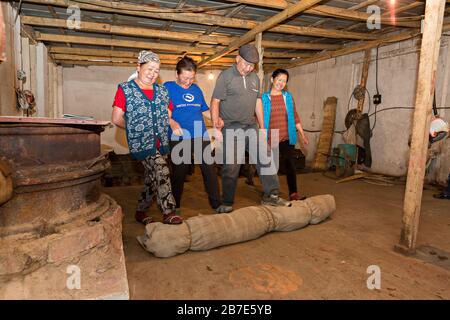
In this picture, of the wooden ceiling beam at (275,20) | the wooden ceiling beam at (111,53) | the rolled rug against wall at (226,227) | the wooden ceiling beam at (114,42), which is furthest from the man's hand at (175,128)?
the wooden ceiling beam at (111,53)

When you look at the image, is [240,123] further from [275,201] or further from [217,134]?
[275,201]

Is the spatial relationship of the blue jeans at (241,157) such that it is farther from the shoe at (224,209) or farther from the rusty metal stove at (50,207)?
the rusty metal stove at (50,207)

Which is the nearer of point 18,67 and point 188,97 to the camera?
point 188,97

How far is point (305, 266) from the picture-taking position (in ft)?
7.88

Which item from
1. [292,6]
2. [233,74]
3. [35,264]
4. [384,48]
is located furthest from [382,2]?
[35,264]

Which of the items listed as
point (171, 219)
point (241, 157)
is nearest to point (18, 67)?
point (241, 157)

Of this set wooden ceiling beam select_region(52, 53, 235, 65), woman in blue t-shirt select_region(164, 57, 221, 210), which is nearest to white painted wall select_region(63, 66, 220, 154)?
wooden ceiling beam select_region(52, 53, 235, 65)

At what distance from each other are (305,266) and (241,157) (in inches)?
57.8

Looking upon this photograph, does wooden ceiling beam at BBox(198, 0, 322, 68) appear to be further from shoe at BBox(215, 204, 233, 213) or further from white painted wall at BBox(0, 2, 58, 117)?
white painted wall at BBox(0, 2, 58, 117)

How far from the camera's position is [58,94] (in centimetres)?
975

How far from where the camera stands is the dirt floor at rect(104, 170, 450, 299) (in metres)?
2.04

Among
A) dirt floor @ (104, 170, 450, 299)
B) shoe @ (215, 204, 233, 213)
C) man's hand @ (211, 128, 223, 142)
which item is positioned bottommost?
dirt floor @ (104, 170, 450, 299)

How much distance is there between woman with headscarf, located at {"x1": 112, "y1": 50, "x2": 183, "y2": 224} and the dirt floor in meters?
0.50

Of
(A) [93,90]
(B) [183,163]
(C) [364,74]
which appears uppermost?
(C) [364,74]
